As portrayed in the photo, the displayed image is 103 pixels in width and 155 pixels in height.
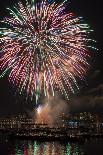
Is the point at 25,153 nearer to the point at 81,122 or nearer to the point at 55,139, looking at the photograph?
the point at 55,139

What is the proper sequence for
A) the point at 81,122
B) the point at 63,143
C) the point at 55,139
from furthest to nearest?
the point at 81,122
the point at 55,139
the point at 63,143

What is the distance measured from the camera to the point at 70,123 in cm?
19162

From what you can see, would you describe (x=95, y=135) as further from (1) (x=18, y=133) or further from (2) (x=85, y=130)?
(1) (x=18, y=133)

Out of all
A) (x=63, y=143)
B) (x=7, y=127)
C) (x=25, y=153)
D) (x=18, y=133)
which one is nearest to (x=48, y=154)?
(x=25, y=153)

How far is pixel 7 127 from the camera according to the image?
186125 mm

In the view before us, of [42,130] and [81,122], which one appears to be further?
[81,122]

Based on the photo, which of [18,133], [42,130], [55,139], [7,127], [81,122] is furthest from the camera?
[81,122]

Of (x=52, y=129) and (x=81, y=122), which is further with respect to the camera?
(x=81, y=122)

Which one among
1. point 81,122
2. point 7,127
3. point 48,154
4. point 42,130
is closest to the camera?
point 48,154

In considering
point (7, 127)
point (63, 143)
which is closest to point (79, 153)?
point (63, 143)

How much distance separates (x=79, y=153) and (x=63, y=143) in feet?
114

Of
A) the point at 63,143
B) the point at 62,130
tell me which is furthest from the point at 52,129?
the point at 63,143

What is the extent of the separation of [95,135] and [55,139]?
74.4ft

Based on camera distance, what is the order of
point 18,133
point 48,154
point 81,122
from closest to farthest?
1. point 48,154
2. point 18,133
3. point 81,122
